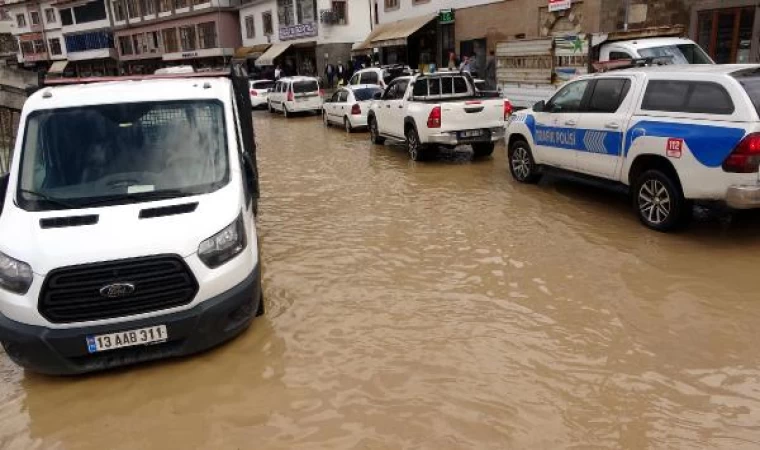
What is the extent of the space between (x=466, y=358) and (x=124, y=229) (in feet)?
9.15

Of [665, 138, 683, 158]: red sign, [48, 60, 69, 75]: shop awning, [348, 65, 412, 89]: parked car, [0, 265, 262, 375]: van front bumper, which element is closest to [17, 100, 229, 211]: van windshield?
[0, 265, 262, 375]: van front bumper

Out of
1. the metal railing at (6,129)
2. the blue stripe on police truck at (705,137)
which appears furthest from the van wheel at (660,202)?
the metal railing at (6,129)

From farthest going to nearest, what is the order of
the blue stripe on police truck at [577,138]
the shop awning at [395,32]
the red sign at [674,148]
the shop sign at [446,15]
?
1. the shop awning at [395,32]
2. the shop sign at [446,15]
3. the blue stripe on police truck at [577,138]
4. the red sign at [674,148]

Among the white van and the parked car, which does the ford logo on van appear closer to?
the white van

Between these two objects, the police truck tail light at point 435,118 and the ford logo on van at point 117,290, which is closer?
the ford logo on van at point 117,290

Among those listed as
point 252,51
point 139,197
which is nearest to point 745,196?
point 139,197

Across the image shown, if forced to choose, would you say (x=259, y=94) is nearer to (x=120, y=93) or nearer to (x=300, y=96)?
(x=300, y=96)

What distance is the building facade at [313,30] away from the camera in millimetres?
37312

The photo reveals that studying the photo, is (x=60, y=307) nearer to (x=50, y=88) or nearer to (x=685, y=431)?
(x=50, y=88)

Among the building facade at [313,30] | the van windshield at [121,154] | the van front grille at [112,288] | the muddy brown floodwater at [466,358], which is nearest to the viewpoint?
the muddy brown floodwater at [466,358]

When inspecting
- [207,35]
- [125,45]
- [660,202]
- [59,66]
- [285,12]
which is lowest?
[660,202]

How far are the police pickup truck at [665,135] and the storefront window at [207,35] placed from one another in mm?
44512

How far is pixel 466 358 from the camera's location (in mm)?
4480

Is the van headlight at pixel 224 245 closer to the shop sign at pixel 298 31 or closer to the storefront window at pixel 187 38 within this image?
the shop sign at pixel 298 31
